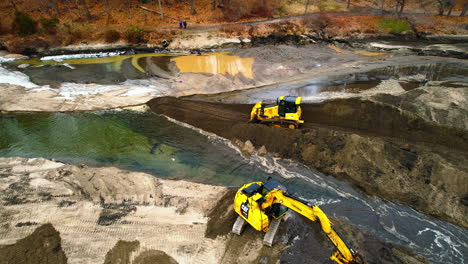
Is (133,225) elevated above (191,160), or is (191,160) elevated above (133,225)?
(191,160)

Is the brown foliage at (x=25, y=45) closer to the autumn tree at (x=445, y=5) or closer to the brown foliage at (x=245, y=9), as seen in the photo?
the brown foliage at (x=245, y=9)

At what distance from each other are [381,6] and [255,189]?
40.8 meters

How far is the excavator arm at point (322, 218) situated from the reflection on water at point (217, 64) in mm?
15686

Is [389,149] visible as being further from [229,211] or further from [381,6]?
[381,6]

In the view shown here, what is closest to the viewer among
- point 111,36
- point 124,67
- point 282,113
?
point 282,113

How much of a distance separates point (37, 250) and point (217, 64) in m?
20.3

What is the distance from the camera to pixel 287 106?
14930mm

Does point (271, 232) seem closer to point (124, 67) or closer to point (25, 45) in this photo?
point (124, 67)

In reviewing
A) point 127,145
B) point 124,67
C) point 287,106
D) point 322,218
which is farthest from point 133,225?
point 124,67

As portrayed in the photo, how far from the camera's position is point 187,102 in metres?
19.9

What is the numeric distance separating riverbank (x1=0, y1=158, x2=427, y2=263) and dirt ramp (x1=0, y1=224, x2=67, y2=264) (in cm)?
3

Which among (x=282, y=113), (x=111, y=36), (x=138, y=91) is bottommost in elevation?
(x=138, y=91)

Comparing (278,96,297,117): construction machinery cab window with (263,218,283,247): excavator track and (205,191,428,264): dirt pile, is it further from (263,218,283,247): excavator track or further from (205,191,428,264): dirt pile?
(263,218,283,247): excavator track

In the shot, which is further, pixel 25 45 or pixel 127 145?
pixel 25 45
